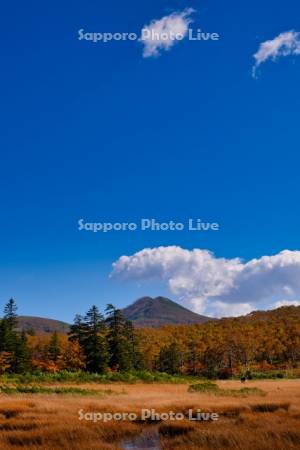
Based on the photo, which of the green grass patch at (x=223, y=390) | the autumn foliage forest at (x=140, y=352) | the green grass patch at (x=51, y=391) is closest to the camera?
the green grass patch at (x=51, y=391)

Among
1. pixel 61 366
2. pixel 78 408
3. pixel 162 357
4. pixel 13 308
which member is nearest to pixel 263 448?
pixel 78 408

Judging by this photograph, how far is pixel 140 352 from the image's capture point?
293 ft

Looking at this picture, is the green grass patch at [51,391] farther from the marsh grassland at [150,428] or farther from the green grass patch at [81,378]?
the marsh grassland at [150,428]

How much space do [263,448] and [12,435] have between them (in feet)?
26.2

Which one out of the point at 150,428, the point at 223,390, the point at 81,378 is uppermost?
the point at 81,378

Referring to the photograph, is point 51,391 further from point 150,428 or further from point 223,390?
point 150,428

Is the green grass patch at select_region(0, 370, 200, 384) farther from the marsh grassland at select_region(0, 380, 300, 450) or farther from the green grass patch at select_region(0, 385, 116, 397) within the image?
the marsh grassland at select_region(0, 380, 300, 450)

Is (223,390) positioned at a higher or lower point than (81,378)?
lower

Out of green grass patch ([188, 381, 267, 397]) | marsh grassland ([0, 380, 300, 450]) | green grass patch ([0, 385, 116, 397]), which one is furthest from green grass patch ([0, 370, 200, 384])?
marsh grassland ([0, 380, 300, 450])

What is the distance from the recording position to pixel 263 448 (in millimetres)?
14867

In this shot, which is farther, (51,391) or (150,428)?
(51,391)

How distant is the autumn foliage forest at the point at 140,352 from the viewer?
68000 mm

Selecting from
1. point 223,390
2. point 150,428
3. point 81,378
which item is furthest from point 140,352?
point 150,428

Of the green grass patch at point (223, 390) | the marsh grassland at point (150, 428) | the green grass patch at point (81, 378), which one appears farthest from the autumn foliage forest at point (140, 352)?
the marsh grassland at point (150, 428)
